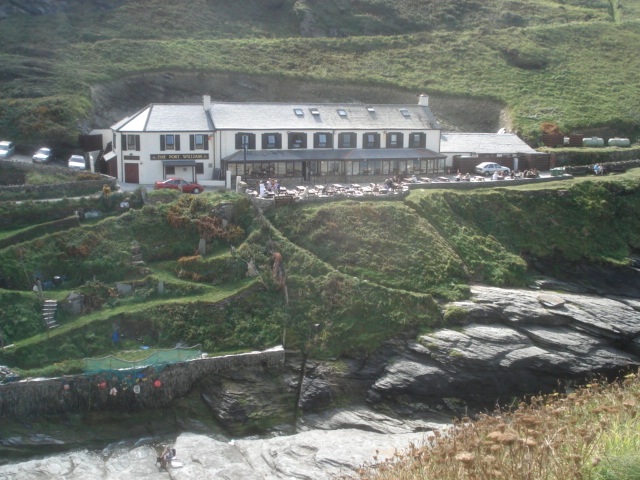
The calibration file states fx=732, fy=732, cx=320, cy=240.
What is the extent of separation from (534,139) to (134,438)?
52988 mm

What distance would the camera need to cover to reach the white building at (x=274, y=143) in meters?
53.9

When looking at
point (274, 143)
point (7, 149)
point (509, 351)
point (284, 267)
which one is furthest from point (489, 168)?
point (7, 149)

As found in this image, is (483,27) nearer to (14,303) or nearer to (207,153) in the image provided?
(207,153)

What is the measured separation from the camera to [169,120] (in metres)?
55.3

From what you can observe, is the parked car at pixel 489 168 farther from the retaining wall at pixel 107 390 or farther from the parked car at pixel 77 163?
the retaining wall at pixel 107 390

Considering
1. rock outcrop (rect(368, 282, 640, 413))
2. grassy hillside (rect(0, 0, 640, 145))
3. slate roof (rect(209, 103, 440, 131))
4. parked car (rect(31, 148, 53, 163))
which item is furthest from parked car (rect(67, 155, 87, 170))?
rock outcrop (rect(368, 282, 640, 413))

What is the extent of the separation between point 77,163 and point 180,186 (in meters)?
10.7

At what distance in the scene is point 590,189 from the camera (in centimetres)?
5466

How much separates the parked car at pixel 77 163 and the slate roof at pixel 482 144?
97.8 feet

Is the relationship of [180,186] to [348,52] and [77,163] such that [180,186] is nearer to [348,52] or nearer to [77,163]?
[77,163]

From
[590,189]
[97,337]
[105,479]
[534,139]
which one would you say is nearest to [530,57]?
[534,139]

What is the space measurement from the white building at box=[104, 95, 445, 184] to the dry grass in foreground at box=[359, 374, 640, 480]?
3950 centimetres

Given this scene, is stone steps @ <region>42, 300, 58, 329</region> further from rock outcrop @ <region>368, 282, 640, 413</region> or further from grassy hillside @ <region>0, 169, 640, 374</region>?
rock outcrop @ <region>368, 282, 640, 413</region>

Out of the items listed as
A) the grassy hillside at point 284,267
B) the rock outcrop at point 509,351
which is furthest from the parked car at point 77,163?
the rock outcrop at point 509,351
